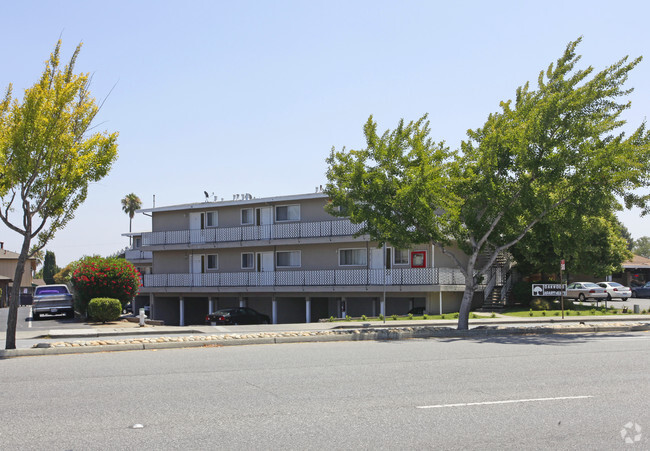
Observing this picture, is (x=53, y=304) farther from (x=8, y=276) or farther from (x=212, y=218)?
(x=8, y=276)

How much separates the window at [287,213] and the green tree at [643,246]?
10800 centimetres

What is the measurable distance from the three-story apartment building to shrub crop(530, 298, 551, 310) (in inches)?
164

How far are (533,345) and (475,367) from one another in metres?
5.49

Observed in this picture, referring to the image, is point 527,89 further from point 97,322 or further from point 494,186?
point 97,322

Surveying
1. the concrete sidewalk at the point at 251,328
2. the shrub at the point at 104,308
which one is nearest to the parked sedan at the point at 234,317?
the concrete sidewalk at the point at 251,328

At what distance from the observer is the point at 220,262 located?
45562 mm

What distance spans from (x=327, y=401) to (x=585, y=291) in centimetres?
3898

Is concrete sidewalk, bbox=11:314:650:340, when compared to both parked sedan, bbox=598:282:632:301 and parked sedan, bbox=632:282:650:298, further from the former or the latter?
parked sedan, bbox=632:282:650:298

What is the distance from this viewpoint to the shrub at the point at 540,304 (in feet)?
124

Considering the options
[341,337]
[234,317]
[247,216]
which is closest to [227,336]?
[341,337]

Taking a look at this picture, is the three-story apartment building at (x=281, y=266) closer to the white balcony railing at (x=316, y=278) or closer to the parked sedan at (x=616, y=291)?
the white balcony railing at (x=316, y=278)

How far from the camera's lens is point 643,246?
13600 centimetres

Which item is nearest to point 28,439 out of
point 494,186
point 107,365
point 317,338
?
point 107,365

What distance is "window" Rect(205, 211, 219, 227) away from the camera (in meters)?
45.7
